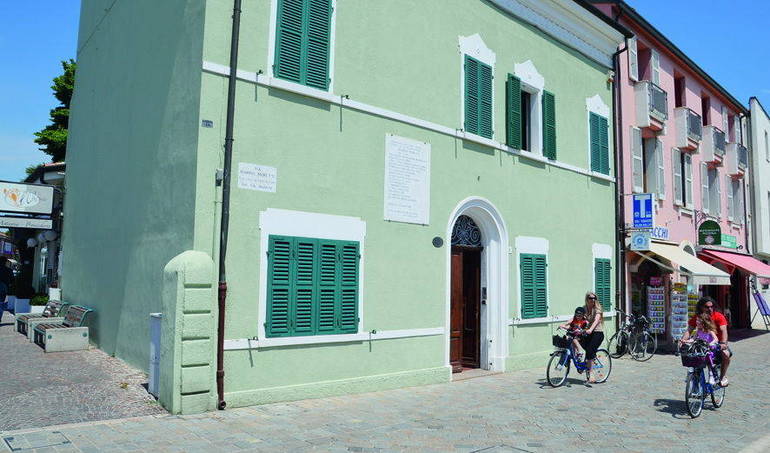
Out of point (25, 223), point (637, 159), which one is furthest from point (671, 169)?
point (25, 223)

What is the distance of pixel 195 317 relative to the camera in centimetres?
727

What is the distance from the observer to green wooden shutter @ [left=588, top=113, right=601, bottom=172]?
48.2ft

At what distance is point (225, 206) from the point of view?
761cm

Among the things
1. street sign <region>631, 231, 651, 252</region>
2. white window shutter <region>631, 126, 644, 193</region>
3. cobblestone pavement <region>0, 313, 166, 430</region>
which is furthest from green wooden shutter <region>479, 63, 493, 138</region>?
cobblestone pavement <region>0, 313, 166, 430</region>

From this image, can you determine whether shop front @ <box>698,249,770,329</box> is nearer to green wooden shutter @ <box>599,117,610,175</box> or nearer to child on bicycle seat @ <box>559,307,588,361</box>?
green wooden shutter @ <box>599,117,610,175</box>

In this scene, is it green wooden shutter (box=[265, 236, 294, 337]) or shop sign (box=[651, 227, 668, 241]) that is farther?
shop sign (box=[651, 227, 668, 241])

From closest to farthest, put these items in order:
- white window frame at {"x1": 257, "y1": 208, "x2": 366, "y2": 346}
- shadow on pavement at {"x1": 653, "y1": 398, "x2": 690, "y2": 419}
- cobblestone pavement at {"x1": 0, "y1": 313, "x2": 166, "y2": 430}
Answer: cobblestone pavement at {"x1": 0, "y1": 313, "x2": 166, "y2": 430}
white window frame at {"x1": 257, "y1": 208, "x2": 366, "y2": 346}
shadow on pavement at {"x1": 653, "y1": 398, "x2": 690, "y2": 419}

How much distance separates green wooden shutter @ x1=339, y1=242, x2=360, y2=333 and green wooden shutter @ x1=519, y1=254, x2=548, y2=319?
4.56 m

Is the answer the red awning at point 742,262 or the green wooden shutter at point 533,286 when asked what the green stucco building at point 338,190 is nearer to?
the green wooden shutter at point 533,286

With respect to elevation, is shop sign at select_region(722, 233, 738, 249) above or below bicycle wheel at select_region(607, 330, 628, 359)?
above

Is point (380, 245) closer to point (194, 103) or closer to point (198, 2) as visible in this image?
point (194, 103)

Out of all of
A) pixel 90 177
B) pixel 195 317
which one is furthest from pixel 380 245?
pixel 90 177

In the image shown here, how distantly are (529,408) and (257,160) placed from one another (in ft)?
17.0

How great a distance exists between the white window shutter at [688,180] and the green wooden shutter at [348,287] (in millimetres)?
14737
